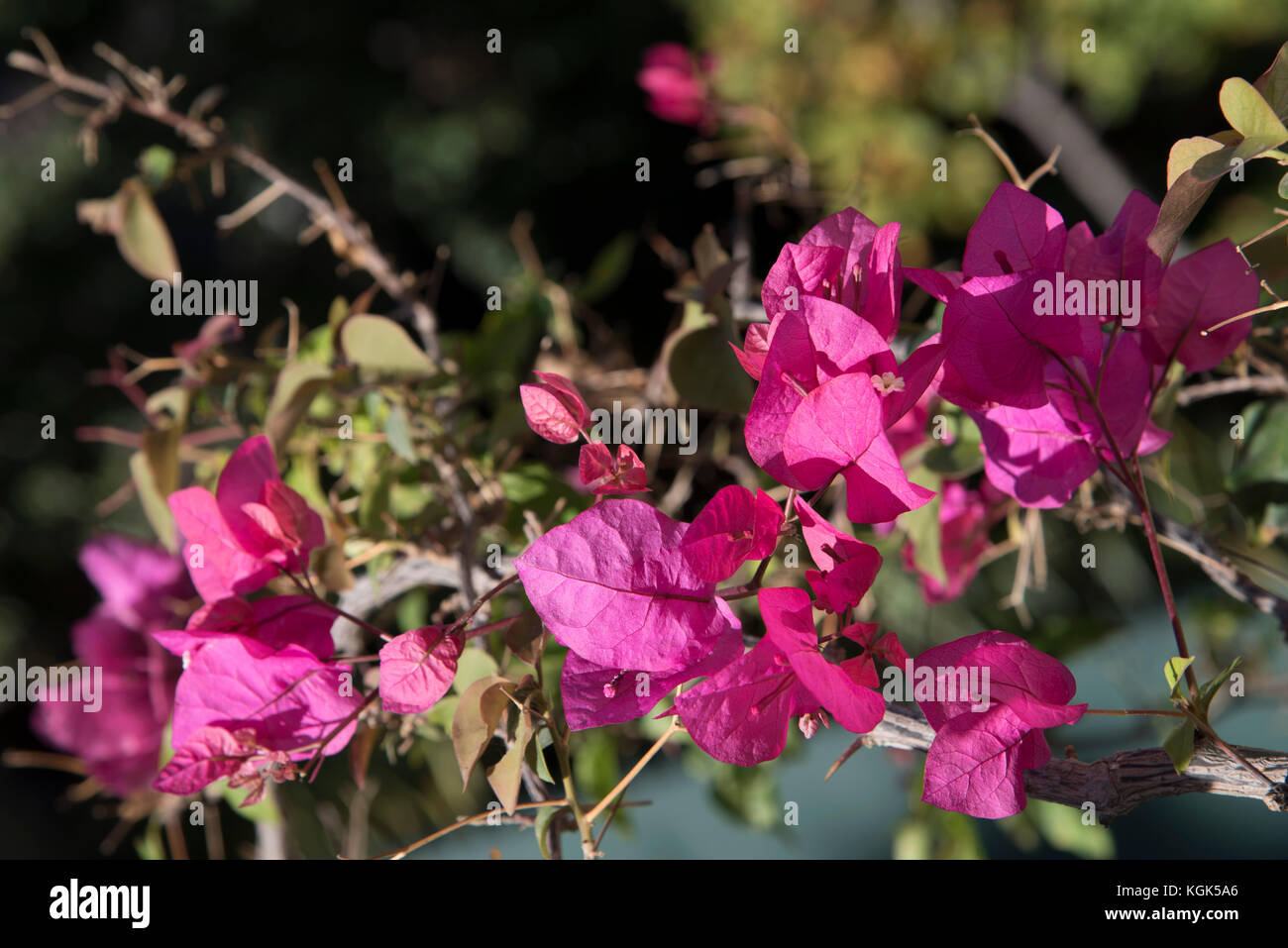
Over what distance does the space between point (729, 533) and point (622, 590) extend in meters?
0.03

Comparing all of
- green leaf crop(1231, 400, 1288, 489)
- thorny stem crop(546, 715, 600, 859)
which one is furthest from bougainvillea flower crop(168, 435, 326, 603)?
green leaf crop(1231, 400, 1288, 489)

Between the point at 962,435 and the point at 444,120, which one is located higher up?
the point at 444,120

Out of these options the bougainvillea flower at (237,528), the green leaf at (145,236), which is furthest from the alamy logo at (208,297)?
the bougainvillea flower at (237,528)

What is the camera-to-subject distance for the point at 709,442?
480 millimetres

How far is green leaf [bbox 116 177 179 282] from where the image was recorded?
Answer: 375 millimetres

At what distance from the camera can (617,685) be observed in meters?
0.21

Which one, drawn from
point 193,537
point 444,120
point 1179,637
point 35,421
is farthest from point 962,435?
point 35,421

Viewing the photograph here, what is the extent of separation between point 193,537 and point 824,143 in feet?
3.03

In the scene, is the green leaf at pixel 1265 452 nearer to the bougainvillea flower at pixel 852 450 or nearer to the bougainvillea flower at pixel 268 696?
the bougainvillea flower at pixel 852 450

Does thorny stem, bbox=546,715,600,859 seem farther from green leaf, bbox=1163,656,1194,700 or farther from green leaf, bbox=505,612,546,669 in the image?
green leaf, bbox=1163,656,1194,700

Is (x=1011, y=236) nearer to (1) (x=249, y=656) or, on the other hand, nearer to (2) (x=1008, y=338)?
(2) (x=1008, y=338)
